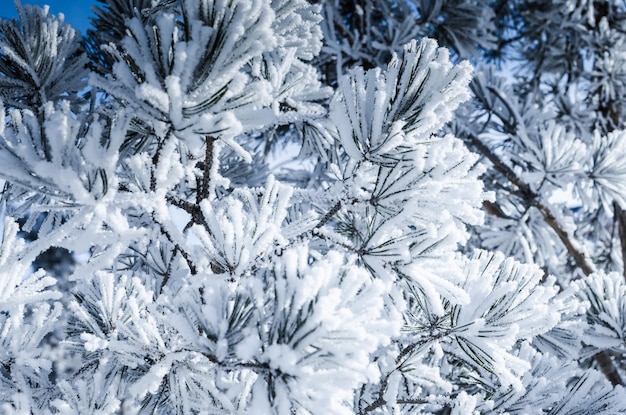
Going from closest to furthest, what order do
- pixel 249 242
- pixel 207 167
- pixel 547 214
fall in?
pixel 249 242 < pixel 207 167 < pixel 547 214

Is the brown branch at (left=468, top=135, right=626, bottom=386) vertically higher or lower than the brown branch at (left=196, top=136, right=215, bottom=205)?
lower

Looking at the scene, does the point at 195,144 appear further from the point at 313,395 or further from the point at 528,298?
the point at 528,298

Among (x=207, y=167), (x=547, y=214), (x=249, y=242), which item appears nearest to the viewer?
(x=249, y=242)

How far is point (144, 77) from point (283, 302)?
373 mm

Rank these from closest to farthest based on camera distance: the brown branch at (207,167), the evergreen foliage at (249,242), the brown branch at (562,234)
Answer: the evergreen foliage at (249,242) → the brown branch at (207,167) → the brown branch at (562,234)

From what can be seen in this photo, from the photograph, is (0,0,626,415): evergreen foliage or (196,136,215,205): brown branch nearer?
(0,0,626,415): evergreen foliage

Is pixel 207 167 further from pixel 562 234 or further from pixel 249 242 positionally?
pixel 562 234

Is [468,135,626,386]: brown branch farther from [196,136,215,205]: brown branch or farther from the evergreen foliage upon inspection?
[196,136,215,205]: brown branch

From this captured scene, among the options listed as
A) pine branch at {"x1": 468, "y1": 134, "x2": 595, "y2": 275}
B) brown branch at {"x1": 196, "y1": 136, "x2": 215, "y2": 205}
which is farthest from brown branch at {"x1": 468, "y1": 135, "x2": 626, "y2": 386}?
brown branch at {"x1": 196, "y1": 136, "x2": 215, "y2": 205}

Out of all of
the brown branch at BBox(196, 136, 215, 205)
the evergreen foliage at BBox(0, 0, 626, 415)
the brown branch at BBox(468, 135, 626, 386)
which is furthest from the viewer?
the brown branch at BBox(468, 135, 626, 386)

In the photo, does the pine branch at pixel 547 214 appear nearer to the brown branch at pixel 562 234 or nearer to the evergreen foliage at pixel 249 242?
the brown branch at pixel 562 234

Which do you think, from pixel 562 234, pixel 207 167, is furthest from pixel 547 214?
pixel 207 167

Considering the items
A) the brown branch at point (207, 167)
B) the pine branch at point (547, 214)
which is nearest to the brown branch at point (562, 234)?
→ the pine branch at point (547, 214)

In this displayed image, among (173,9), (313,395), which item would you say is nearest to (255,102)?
(313,395)
